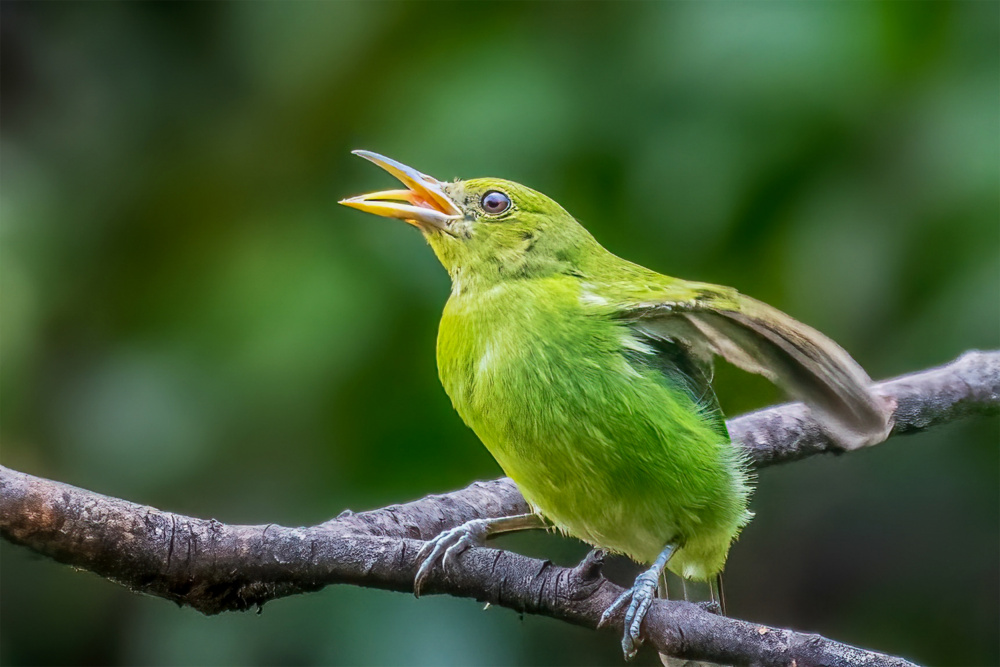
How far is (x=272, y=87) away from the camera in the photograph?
5.11m

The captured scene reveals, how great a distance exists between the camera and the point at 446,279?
429cm

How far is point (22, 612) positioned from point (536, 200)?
2.71 m

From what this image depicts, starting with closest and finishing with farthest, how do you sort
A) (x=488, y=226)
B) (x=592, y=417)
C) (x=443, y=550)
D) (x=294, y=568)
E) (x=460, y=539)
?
(x=294, y=568), (x=443, y=550), (x=460, y=539), (x=592, y=417), (x=488, y=226)

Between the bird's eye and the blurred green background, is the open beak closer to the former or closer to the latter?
the bird's eye

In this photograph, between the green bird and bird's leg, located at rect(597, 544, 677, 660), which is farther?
the green bird

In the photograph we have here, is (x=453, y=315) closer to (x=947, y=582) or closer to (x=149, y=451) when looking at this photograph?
(x=149, y=451)

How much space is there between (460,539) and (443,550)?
0.45ft

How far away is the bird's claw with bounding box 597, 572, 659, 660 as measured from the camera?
8.40 feet

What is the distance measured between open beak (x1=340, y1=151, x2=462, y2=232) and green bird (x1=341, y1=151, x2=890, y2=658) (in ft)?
0.09

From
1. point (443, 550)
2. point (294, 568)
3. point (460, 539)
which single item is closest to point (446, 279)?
point (460, 539)

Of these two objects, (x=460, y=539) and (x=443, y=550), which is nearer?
(x=443, y=550)

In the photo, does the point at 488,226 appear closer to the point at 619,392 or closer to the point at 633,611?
the point at 619,392

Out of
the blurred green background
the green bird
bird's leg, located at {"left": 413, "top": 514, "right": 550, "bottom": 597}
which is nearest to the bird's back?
the green bird

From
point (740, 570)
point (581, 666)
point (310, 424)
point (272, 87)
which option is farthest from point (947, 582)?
point (272, 87)
